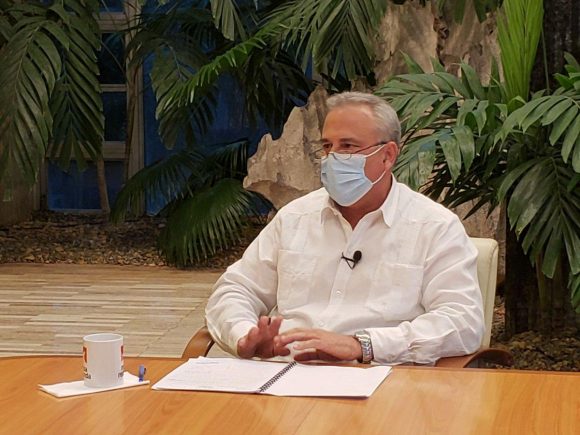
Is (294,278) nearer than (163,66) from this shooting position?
Yes

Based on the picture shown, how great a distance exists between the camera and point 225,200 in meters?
8.20

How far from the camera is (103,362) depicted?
214 centimetres

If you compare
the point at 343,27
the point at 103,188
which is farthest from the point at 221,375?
the point at 103,188

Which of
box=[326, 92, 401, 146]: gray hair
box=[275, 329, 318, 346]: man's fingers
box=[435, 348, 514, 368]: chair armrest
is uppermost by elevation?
box=[326, 92, 401, 146]: gray hair

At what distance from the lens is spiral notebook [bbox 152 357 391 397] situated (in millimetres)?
2109

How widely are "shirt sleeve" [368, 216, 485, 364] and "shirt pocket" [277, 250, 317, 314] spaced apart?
12.7 inches

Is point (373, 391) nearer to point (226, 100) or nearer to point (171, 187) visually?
point (171, 187)

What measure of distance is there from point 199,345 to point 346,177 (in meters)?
0.60

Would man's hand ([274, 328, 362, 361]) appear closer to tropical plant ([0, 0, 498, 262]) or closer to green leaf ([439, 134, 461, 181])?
green leaf ([439, 134, 461, 181])

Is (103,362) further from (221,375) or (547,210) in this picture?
(547,210)

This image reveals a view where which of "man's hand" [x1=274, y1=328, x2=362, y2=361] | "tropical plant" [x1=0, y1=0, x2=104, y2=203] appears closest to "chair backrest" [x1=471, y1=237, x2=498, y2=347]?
"man's hand" [x1=274, y1=328, x2=362, y2=361]

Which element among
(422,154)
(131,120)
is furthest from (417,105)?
(131,120)

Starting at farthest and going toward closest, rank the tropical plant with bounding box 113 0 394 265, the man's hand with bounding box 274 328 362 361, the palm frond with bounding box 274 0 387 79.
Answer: the tropical plant with bounding box 113 0 394 265
the palm frond with bounding box 274 0 387 79
the man's hand with bounding box 274 328 362 361

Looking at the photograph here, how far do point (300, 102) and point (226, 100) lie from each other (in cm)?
95
